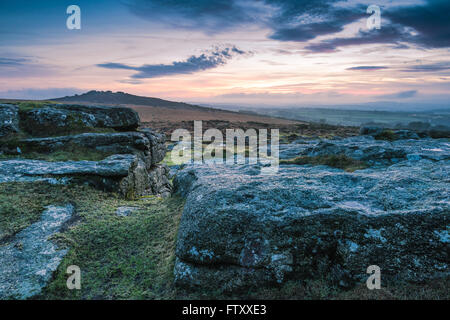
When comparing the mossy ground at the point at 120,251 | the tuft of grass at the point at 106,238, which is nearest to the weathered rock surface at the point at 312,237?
the mossy ground at the point at 120,251

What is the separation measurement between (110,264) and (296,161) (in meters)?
9.40

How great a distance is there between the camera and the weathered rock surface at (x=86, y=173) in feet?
34.3

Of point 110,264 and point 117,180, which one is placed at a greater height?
point 117,180

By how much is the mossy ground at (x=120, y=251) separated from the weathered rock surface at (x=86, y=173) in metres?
0.57

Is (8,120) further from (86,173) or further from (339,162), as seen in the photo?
(339,162)

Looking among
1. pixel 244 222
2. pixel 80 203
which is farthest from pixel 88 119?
pixel 244 222

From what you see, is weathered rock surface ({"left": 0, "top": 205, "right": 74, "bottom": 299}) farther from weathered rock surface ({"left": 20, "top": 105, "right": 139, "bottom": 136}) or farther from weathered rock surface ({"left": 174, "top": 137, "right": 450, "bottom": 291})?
weathered rock surface ({"left": 20, "top": 105, "right": 139, "bottom": 136})

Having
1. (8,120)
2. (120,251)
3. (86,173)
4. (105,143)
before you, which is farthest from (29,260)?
(8,120)

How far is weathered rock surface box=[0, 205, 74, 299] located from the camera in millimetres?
5438

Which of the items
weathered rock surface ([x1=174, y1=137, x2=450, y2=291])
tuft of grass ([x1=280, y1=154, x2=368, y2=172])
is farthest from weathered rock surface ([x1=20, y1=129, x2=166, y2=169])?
tuft of grass ([x1=280, y1=154, x2=368, y2=172])

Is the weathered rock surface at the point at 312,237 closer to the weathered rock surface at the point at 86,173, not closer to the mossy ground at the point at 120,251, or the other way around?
the mossy ground at the point at 120,251

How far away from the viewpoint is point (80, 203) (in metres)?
9.34
